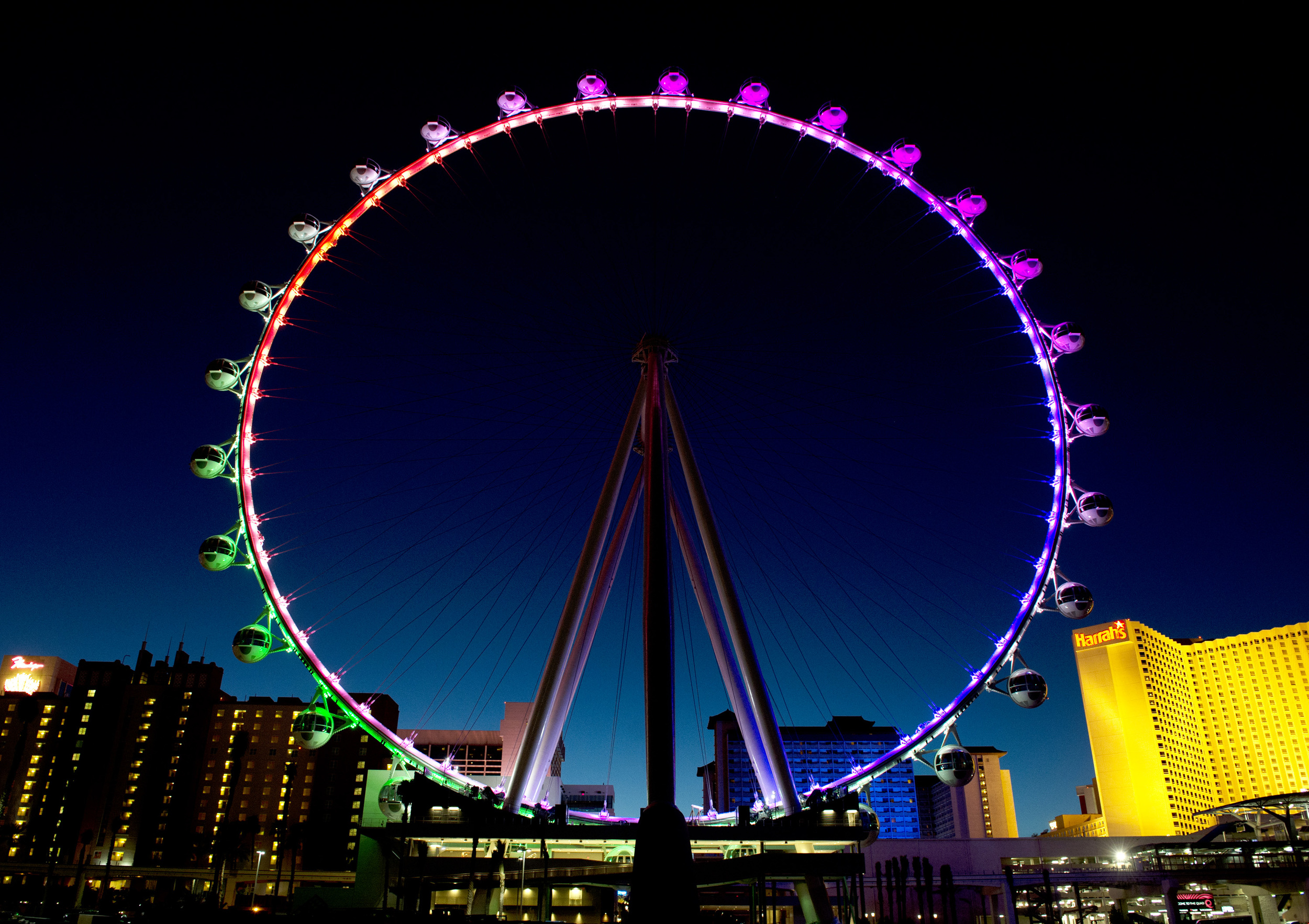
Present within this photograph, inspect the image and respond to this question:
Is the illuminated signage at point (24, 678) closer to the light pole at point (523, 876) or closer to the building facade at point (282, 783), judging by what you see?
the building facade at point (282, 783)

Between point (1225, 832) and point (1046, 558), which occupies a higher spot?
point (1046, 558)

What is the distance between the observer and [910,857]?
243 feet

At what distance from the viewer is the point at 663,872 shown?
636 inches

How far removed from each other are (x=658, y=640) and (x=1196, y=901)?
6494 cm

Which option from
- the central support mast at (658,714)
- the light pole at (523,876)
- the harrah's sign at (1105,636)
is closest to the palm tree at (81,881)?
the light pole at (523,876)

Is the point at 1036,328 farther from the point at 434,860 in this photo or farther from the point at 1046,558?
the point at 434,860

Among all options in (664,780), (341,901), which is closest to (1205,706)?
(341,901)

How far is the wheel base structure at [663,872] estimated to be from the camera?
15859 mm

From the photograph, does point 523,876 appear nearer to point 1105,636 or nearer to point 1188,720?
point 1105,636

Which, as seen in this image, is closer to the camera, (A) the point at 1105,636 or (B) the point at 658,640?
(B) the point at 658,640

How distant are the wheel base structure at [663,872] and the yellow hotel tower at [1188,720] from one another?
501ft

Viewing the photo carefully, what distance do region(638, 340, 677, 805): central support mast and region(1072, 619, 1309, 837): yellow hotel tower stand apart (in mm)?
148640

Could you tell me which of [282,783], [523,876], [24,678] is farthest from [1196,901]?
[24,678]

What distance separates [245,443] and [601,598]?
Result: 1079cm
